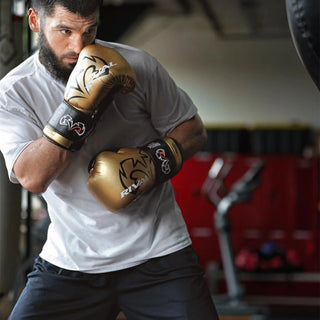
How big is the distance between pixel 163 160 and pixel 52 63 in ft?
1.51

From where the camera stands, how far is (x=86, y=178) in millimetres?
2223

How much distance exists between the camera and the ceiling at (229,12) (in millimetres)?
10102

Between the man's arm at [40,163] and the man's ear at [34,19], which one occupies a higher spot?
the man's ear at [34,19]

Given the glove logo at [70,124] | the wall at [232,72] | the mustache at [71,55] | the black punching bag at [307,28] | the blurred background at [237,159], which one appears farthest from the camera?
the wall at [232,72]

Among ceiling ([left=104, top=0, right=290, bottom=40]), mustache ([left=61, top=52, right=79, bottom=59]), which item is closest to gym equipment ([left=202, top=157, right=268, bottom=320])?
ceiling ([left=104, top=0, right=290, bottom=40])

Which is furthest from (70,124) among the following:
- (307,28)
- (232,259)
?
(232,259)

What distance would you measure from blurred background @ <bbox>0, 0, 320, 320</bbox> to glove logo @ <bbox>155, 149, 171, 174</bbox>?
1.46 metres

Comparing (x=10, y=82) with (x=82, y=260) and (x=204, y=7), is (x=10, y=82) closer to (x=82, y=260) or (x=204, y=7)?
(x=82, y=260)

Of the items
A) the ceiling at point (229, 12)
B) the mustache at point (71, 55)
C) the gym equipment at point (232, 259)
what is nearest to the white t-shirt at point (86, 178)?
the mustache at point (71, 55)

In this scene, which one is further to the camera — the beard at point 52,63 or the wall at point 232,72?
the wall at point 232,72

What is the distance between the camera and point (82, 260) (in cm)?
222

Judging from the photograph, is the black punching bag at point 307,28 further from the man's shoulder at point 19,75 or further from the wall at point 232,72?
the wall at point 232,72

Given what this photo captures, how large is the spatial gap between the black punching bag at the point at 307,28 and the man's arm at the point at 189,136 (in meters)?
0.74

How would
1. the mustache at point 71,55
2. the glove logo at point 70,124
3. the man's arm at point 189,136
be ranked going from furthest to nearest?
the man's arm at point 189,136
the mustache at point 71,55
the glove logo at point 70,124
